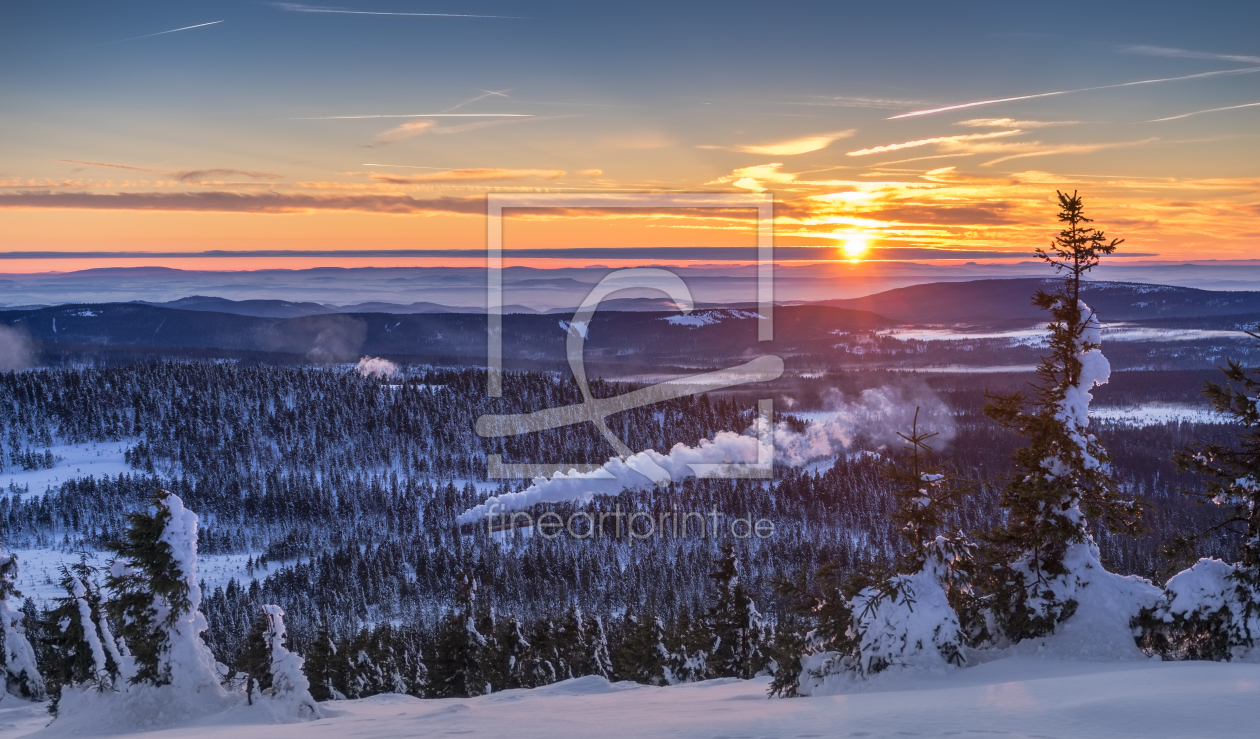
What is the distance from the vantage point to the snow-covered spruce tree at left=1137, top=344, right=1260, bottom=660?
21328 millimetres

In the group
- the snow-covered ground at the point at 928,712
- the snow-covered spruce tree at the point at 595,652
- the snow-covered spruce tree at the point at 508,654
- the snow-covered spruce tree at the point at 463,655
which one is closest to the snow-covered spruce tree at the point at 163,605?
the snow-covered ground at the point at 928,712

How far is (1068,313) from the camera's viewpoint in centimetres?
2414

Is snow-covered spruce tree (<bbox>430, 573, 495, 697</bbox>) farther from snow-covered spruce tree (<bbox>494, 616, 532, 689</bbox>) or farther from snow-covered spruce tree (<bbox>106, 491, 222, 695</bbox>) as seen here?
snow-covered spruce tree (<bbox>106, 491, 222, 695</bbox>)

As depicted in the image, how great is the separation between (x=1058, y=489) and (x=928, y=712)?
9.69m

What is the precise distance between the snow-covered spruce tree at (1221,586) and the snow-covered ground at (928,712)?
1724mm

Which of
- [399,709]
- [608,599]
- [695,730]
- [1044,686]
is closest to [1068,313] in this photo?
[1044,686]

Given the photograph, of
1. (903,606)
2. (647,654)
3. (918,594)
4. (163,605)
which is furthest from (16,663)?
(918,594)

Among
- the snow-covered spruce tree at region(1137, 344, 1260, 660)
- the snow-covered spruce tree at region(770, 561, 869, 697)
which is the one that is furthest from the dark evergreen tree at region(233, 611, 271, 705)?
the snow-covered spruce tree at region(1137, 344, 1260, 660)

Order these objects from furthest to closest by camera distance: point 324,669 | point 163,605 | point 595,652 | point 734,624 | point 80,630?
1. point 595,652
2. point 324,669
3. point 734,624
4. point 80,630
5. point 163,605

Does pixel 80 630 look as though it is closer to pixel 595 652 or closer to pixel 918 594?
pixel 918 594

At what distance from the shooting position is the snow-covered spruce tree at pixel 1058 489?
23.4 m

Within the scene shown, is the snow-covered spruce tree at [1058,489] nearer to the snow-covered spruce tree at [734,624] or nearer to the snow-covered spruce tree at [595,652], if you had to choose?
the snow-covered spruce tree at [734,624]

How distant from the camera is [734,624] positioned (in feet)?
151

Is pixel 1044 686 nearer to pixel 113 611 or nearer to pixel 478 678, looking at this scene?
pixel 113 611
